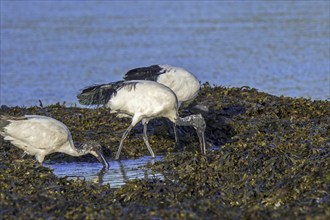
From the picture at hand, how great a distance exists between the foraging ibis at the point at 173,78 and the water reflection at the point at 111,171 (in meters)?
1.65

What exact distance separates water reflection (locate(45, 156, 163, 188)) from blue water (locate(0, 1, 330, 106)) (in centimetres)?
737

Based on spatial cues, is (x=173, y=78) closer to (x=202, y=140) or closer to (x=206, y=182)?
(x=202, y=140)

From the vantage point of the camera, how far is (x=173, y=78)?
41.6 feet

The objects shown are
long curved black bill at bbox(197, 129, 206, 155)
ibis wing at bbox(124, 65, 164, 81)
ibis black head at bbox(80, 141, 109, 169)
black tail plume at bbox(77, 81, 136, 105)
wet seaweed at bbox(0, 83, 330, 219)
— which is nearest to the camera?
wet seaweed at bbox(0, 83, 330, 219)

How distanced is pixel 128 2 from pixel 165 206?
30526 mm

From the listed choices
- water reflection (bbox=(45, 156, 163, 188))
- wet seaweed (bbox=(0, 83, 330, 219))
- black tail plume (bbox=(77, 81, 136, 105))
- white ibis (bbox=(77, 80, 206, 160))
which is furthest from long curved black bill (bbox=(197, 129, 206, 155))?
black tail plume (bbox=(77, 81, 136, 105))

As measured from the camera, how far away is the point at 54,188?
27.7ft

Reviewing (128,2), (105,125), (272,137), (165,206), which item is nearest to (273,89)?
(105,125)

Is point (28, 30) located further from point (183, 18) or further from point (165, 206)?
point (165, 206)

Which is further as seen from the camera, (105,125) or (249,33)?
(249,33)

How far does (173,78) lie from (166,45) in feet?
44.3

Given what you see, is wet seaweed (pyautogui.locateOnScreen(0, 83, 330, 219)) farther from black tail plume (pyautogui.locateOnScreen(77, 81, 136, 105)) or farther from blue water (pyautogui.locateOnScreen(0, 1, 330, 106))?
blue water (pyautogui.locateOnScreen(0, 1, 330, 106))

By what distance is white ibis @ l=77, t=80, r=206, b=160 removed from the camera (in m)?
11.4

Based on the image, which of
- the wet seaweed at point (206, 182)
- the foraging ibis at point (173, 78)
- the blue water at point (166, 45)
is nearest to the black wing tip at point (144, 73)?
the foraging ibis at point (173, 78)
